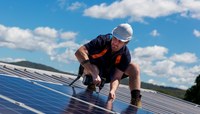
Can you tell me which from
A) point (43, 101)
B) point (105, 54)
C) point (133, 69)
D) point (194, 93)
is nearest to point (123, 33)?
point (105, 54)

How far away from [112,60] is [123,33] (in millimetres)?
994

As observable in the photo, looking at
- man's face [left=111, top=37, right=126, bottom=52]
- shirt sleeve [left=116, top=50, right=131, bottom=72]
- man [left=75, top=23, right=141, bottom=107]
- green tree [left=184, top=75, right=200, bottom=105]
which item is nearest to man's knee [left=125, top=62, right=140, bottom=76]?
man [left=75, top=23, right=141, bottom=107]

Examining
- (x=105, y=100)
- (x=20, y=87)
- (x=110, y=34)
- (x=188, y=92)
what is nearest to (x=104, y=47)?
(x=110, y=34)

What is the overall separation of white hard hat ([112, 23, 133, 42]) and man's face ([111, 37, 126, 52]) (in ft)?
0.38

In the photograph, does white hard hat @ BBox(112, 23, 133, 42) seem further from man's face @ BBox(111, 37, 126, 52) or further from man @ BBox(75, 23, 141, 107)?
man's face @ BBox(111, 37, 126, 52)

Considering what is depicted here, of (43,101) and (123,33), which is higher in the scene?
(123,33)

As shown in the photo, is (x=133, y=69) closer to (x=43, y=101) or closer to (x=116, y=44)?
(x=116, y=44)

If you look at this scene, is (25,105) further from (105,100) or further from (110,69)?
(110,69)

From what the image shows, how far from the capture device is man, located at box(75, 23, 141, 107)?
31.1ft

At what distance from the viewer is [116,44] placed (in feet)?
31.6

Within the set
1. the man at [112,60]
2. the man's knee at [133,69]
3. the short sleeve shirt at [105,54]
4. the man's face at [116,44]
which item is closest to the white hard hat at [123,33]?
the man at [112,60]

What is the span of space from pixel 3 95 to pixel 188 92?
51.9 meters

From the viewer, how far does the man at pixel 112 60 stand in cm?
949

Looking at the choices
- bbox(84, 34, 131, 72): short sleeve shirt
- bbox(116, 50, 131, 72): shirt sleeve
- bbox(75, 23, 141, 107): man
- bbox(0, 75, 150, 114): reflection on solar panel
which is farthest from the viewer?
bbox(116, 50, 131, 72): shirt sleeve
